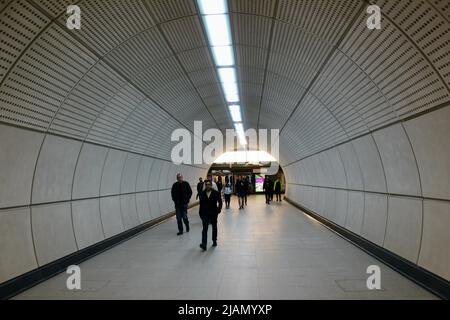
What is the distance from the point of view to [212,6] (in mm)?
6090

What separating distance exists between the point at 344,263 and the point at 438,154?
284 centimetres

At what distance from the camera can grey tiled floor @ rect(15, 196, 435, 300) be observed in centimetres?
481

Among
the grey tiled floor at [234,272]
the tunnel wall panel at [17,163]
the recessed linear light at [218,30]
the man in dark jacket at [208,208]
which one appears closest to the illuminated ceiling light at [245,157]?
the grey tiled floor at [234,272]

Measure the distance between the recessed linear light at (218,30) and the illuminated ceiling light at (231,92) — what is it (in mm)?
3328

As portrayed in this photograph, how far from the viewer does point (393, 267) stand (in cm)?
601

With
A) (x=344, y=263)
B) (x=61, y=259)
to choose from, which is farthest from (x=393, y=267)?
(x=61, y=259)

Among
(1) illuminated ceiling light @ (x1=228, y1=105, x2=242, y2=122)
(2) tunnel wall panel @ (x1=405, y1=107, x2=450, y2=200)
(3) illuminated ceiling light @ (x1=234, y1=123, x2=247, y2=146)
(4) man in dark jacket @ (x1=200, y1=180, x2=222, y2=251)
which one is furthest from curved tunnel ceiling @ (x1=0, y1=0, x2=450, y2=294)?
(3) illuminated ceiling light @ (x1=234, y1=123, x2=247, y2=146)

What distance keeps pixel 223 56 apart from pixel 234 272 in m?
5.52

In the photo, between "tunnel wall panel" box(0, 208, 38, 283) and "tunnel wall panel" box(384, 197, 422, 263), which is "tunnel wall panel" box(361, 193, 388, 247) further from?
"tunnel wall panel" box(0, 208, 38, 283)

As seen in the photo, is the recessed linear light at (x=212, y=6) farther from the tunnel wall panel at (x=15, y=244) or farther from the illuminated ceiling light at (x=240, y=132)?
the illuminated ceiling light at (x=240, y=132)

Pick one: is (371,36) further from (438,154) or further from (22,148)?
(22,148)

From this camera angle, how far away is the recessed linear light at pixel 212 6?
5938 mm

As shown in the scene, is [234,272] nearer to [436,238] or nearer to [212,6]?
[436,238]

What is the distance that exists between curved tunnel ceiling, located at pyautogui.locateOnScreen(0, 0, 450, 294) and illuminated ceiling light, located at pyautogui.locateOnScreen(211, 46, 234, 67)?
22 centimetres
